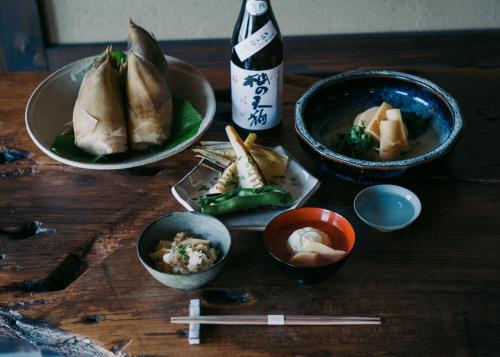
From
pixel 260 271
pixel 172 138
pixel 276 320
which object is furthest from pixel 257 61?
pixel 276 320

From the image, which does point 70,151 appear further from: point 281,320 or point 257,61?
point 281,320

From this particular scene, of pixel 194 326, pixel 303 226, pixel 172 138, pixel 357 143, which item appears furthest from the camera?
pixel 172 138

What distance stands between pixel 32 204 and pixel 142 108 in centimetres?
29

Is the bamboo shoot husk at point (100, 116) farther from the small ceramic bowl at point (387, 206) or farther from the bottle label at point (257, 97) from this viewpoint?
the small ceramic bowl at point (387, 206)

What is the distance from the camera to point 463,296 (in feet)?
3.09

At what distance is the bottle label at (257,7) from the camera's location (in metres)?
1.21

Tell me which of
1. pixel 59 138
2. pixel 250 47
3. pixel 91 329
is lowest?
pixel 91 329

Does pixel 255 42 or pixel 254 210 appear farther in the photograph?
pixel 255 42

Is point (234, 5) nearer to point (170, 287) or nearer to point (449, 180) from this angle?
point (449, 180)

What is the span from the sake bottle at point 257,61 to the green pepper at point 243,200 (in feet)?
0.84

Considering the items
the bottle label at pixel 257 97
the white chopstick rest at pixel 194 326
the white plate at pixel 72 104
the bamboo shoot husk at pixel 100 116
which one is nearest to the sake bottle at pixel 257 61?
the bottle label at pixel 257 97

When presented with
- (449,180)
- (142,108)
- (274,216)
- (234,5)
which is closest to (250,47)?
(142,108)

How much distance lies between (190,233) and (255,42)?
0.44 metres

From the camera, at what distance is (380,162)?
1.06 m
